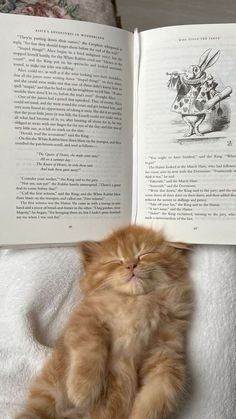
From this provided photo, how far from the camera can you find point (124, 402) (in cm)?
71

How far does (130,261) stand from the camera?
77cm

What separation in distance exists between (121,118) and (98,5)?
0.77ft

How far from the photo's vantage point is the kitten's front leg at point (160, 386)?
0.69 metres

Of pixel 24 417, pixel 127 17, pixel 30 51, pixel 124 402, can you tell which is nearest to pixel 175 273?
pixel 124 402

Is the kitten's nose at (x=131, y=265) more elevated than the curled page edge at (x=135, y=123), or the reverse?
the curled page edge at (x=135, y=123)

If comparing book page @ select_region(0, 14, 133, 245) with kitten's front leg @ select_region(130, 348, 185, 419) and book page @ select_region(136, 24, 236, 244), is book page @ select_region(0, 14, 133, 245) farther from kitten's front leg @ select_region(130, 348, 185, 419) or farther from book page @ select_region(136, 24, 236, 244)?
kitten's front leg @ select_region(130, 348, 185, 419)

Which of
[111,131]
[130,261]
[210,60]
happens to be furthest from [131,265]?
[210,60]

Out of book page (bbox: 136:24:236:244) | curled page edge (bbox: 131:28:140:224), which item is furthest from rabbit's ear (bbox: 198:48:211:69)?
curled page edge (bbox: 131:28:140:224)

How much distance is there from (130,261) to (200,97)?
0.33 m

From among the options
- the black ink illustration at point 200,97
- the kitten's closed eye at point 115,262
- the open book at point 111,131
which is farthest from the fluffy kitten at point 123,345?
the black ink illustration at point 200,97

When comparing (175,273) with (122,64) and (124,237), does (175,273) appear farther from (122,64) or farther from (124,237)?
(122,64)

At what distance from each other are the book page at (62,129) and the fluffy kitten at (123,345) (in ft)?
0.39

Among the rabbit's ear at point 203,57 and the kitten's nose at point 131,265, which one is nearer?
the kitten's nose at point 131,265

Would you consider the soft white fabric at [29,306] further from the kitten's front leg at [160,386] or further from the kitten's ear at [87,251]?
the kitten's front leg at [160,386]
